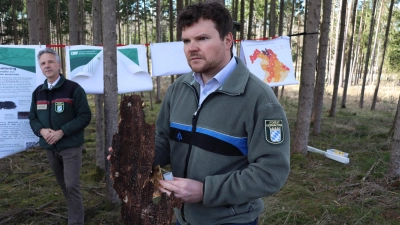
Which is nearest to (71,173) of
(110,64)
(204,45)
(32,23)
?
(110,64)

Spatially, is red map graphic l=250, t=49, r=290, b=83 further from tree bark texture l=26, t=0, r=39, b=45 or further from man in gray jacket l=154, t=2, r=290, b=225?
man in gray jacket l=154, t=2, r=290, b=225

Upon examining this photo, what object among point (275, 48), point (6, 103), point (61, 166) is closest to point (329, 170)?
point (275, 48)

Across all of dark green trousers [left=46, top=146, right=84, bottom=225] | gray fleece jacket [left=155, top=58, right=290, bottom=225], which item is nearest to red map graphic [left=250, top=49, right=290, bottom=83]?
dark green trousers [left=46, top=146, right=84, bottom=225]

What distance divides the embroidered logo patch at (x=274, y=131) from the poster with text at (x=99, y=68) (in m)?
3.79

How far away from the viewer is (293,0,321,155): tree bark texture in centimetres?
612

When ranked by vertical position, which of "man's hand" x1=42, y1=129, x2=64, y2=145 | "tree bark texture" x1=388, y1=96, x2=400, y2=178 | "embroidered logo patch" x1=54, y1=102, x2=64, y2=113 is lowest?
"tree bark texture" x1=388, y1=96, x2=400, y2=178

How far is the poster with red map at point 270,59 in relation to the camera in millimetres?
5984

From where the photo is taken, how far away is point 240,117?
1416 mm

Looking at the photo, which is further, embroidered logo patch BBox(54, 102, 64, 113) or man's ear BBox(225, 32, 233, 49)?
embroidered logo patch BBox(54, 102, 64, 113)

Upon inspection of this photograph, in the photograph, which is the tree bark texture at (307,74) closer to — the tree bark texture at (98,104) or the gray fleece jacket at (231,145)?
the tree bark texture at (98,104)

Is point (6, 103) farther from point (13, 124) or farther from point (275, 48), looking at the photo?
point (275, 48)

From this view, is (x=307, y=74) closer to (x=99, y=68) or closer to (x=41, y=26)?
(x=99, y=68)

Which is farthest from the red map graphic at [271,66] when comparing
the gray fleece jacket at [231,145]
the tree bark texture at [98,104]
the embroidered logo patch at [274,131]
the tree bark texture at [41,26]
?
the embroidered logo patch at [274,131]

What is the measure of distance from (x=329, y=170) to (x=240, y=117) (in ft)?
16.4
